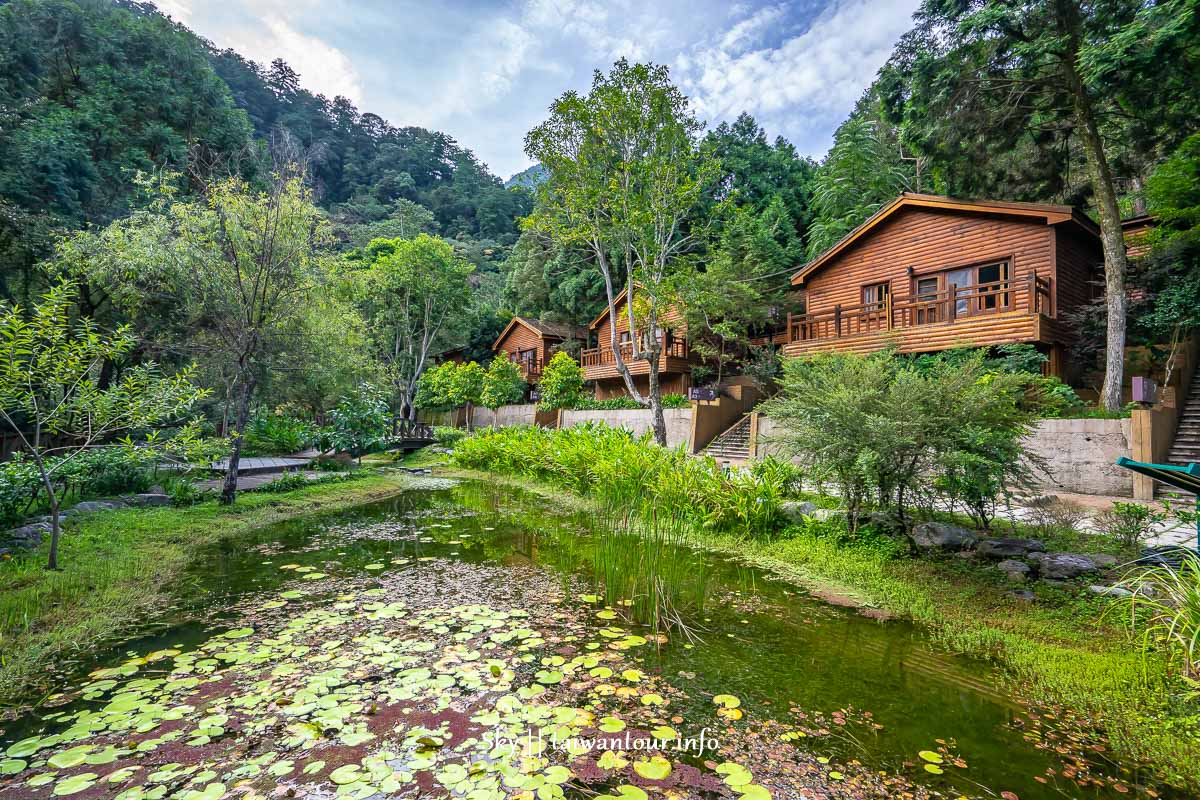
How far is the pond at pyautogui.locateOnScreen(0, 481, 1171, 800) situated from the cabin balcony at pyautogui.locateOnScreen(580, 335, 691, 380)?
15.3 metres

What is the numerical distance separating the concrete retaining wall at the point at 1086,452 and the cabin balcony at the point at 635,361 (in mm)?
12246

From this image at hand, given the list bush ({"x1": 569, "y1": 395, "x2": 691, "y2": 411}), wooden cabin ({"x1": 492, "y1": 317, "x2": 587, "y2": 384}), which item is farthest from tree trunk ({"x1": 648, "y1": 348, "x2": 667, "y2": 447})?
wooden cabin ({"x1": 492, "y1": 317, "x2": 587, "y2": 384})

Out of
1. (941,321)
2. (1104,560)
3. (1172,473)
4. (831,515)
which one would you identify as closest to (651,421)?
(941,321)

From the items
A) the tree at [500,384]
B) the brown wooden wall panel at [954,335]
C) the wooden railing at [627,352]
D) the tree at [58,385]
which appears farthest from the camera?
the tree at [500,384]

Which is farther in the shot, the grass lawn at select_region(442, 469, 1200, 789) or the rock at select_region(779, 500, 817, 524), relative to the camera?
the rock at select_region(779, 500, 817, 524)

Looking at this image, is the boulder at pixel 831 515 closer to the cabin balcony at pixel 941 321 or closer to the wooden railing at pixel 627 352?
the cabin balcony at pixel 941 321

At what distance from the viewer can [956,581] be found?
4.98m

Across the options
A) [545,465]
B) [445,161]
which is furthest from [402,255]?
[445,161]

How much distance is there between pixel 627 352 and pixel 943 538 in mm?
17056

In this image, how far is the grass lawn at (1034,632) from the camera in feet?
8.88

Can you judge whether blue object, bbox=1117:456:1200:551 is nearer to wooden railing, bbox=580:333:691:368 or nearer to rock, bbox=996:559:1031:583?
rock, bbox=996:559:1031:583

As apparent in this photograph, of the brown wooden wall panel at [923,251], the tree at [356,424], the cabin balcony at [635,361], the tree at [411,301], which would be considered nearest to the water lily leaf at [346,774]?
the tree at [356,424]

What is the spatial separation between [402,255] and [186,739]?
26.9m

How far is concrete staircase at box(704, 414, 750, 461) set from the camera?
46.4 ft
